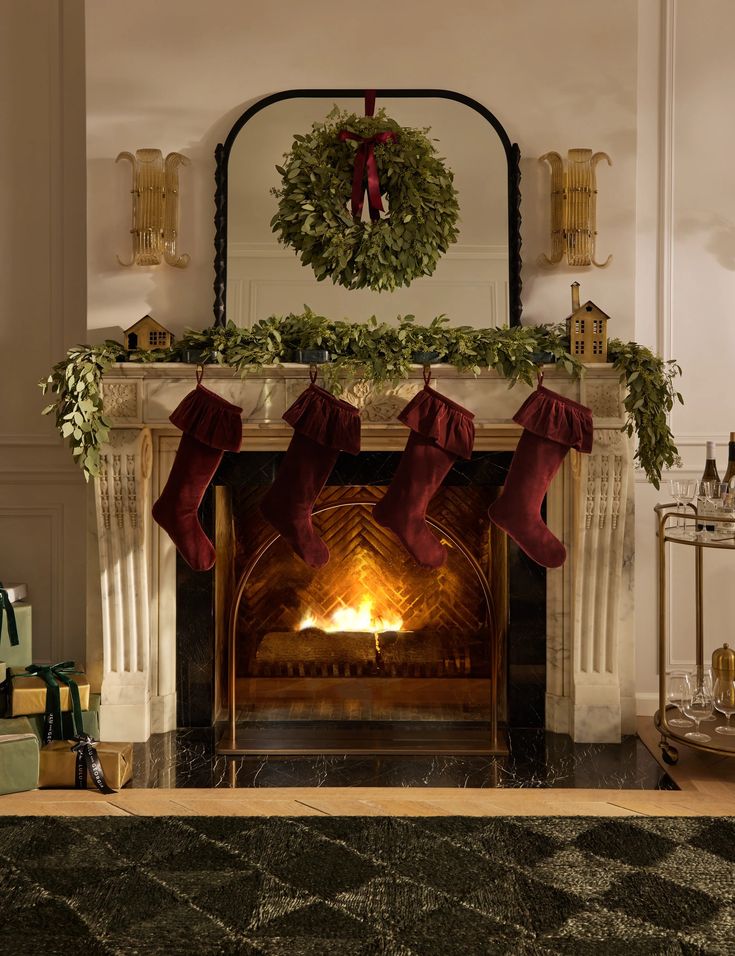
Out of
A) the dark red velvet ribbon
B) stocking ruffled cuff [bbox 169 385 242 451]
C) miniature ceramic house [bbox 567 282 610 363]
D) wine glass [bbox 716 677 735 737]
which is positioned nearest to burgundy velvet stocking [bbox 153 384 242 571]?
stocking ruffled cuff [bbox 169 385 242 451]

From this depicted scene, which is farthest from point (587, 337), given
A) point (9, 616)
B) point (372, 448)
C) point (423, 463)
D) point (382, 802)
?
point (9, 616)

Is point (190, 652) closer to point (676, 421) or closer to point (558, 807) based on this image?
point (558, 807)

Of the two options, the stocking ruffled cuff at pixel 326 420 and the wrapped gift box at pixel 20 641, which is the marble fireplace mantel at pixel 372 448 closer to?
the stocking ruffled cuff at pixel 326 420

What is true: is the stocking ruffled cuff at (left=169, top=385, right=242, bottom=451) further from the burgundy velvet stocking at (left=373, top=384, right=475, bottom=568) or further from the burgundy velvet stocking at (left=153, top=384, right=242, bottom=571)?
the burgundy velvet stocking at (left=373, top=384, right=475, bottom=568)

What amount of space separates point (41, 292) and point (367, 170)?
1431 mm

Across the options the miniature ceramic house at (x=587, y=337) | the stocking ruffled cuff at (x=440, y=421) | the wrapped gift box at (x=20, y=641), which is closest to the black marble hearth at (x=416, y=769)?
the wrapped gift box at (x=20, y=641)

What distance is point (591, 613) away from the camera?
282 cm

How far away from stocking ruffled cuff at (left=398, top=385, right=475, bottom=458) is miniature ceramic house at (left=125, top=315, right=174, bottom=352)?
2.89 ft

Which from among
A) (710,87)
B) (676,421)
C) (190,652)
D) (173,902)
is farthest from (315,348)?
(710,87)

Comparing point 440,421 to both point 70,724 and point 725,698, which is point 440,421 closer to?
point 725,698

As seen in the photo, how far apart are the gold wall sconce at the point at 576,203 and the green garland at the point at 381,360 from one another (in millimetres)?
356

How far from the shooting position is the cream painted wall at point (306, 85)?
2871 mm

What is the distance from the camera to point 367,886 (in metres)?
1.89

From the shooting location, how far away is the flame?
126 inches
